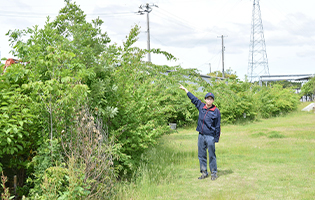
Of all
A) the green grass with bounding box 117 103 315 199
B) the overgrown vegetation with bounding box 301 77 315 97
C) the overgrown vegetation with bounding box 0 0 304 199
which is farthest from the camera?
the overgrown vegetation with bounding box 301 77 315 97

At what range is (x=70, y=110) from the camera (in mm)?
4621

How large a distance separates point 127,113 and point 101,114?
2.11 feet

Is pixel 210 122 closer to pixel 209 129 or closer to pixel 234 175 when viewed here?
pixel 209 129

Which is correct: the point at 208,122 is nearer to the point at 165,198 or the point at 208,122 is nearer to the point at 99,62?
the point at 165,198

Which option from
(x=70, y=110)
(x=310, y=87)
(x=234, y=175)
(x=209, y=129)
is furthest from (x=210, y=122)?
(x=310, y=87)

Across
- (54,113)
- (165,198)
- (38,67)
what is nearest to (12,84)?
(38,67)

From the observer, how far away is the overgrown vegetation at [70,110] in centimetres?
422

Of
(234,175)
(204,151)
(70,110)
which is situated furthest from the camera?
(234,175)

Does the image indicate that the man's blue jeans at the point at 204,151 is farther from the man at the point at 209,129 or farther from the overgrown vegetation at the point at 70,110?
the overgrown vegetation at the point at 70,110

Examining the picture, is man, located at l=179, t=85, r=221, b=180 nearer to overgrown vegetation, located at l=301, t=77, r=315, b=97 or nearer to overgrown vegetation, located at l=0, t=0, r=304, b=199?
overgrown vegetation, located at l=0, t=0, r=304, b=199

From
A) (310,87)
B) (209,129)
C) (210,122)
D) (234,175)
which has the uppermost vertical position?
(310,87)

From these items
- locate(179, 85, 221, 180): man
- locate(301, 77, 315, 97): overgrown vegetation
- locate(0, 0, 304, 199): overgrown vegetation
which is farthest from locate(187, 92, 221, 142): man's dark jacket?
locate(301, 77, 315, 97): overgrown vegetation

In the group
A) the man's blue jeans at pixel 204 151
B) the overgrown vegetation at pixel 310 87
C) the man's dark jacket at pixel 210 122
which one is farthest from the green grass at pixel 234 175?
the overgrown vegetation at pixel 310 87

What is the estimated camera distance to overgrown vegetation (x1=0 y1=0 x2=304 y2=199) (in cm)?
422
